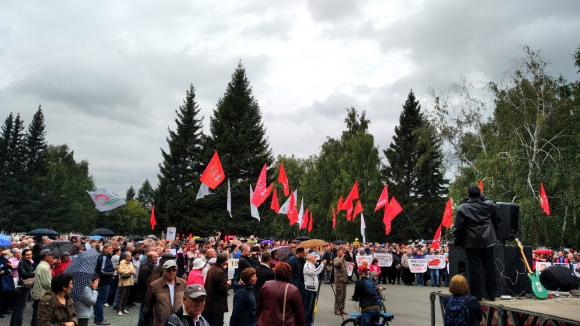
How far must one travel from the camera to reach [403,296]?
1927cm

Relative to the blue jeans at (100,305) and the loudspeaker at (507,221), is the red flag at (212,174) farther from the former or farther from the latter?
the loudspeaker at (507,221)

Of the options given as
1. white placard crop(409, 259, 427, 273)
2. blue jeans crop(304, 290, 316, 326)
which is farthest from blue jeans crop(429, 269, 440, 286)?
blue jeans crop(304, 290, 316, 326)

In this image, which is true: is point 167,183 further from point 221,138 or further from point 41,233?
point 41,233

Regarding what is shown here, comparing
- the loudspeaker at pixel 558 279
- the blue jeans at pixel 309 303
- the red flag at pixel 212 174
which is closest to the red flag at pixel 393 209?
the red flag at pixel 212 174

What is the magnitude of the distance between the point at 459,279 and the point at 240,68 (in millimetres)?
47138

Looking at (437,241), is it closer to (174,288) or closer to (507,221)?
(507,221)

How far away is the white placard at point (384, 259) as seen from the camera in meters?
25.2

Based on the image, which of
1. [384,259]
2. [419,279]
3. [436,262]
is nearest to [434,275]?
[436,262]

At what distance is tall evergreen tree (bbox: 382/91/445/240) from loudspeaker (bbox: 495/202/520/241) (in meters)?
43.3

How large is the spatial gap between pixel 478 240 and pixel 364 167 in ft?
151

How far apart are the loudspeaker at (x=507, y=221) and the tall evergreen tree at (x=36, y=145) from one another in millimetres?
67101

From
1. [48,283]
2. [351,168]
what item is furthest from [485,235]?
[351,168]

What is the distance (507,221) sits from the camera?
315 inches

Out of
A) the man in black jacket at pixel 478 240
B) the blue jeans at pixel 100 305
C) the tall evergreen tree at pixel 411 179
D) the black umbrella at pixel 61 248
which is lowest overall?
the blue jeans at pixel 100 305
